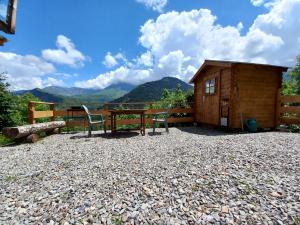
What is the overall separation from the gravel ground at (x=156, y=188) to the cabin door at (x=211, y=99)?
416 cm

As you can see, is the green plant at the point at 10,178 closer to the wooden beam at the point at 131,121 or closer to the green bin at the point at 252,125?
the wooden beam at the point at 131,121

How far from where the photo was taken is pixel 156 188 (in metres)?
2.30

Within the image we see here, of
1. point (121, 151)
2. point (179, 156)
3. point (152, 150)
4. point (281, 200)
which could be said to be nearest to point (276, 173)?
point (281, 200)

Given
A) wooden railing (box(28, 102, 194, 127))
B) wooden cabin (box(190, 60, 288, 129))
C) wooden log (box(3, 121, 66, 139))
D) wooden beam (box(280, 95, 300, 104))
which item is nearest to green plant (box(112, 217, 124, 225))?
wooden log (box(3, 121, 66, 139))

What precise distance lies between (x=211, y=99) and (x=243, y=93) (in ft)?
4.68

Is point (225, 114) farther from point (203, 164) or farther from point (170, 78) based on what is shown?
point (170, 78)

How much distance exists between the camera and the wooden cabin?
22.3ft

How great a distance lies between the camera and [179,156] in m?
3.40

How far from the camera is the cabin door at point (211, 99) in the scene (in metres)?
7.67

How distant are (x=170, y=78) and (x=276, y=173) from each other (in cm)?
16214

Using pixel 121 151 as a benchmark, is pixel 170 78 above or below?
above

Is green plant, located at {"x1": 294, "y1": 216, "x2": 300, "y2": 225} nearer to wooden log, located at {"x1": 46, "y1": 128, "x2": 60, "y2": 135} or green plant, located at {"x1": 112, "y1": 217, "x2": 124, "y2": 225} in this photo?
green plant, located at {"x1": 112, "y1": 217, "x2": 124, "y2": 225}

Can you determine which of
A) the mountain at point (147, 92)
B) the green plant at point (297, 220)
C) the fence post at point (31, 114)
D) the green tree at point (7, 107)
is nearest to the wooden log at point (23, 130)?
the fence post at point (31, 114)

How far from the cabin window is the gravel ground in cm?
462
